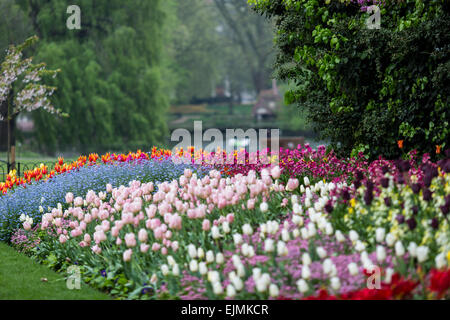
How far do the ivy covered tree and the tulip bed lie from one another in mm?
798

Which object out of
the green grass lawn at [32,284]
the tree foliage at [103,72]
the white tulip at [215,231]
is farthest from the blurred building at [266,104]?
the white tulip at [215,231]

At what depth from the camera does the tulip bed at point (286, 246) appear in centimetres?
448

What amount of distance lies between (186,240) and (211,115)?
171ft

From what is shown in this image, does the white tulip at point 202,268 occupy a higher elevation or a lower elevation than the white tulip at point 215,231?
lower

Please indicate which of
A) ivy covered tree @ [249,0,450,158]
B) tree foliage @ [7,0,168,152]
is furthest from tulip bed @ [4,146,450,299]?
tree foliage @ [7,0,168,152]

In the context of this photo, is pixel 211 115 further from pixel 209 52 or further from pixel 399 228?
pixel 399 228

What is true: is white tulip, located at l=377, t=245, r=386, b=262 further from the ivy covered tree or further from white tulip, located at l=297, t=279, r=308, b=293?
the ivy covered tree

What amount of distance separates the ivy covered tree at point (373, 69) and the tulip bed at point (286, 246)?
80 centimetres

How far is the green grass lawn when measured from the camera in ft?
20.0

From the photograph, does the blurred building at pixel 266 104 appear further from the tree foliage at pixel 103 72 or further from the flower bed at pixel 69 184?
the flower bed at pixel 69 184

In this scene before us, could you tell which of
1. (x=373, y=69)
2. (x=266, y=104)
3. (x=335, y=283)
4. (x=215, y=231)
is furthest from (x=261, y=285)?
(x=266, y=104)

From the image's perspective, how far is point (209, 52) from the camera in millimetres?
53500

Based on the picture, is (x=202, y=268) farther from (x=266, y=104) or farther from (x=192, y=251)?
(x=266, y=104)

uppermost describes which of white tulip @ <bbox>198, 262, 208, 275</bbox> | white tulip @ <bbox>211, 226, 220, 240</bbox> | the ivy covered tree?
the ivy covered tree
